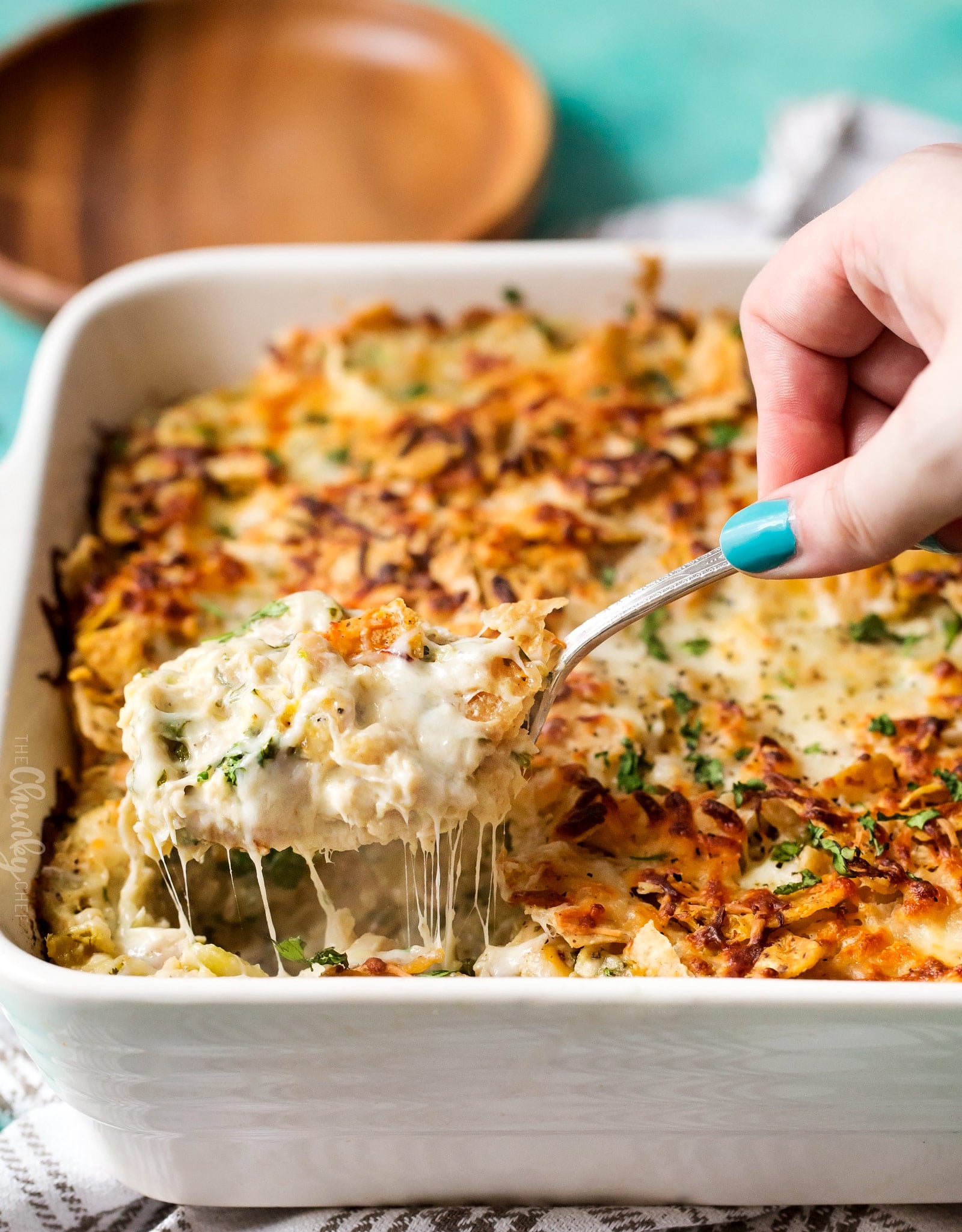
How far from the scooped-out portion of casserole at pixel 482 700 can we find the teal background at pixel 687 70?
4.61 feet

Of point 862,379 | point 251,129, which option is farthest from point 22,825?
point 251,129

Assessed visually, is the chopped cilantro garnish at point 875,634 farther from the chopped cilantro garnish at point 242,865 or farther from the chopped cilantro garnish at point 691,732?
the chopped cilantro garnish at point 242,865

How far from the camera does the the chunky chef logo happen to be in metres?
1.92

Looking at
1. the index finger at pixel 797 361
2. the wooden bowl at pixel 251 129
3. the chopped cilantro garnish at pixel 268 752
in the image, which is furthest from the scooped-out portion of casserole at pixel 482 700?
the wooden bowl at pixel 251 129

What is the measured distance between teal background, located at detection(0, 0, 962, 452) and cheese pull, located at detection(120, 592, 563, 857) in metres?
2.26

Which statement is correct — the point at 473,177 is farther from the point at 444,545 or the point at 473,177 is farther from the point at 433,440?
the point at 444,545

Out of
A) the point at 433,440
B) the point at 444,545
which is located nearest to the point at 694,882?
the point at 444,545

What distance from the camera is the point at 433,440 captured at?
2578mm

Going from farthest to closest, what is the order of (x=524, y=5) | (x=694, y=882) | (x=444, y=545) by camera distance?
(x=524, y=5) < (x=444, y=545) < (x=694, y=882)

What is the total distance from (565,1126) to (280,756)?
0.61 metres

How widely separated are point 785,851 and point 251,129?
2777 mm

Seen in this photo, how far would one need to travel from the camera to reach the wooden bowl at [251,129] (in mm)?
3645

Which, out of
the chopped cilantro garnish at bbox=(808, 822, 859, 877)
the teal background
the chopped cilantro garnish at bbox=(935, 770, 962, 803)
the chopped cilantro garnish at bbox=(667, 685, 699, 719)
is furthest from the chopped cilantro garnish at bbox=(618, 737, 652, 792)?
the teal background

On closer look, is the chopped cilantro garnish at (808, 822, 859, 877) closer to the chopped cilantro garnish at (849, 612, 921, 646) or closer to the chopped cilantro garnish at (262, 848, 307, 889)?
the chopped cilantro garnish at (849, 612, 921, 646)
